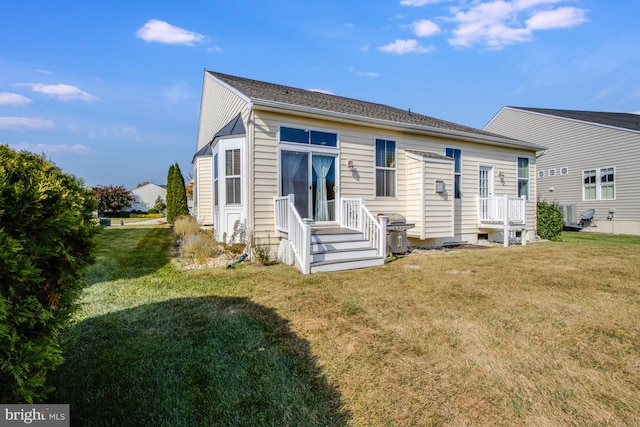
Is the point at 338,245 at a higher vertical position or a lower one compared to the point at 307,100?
lower

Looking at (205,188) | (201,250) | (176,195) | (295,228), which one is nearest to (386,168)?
(295,228)

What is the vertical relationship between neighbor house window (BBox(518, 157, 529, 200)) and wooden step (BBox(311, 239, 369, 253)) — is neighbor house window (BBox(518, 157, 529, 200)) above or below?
above

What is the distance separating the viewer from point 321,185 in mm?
8156

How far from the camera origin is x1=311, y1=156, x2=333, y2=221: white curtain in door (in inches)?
319

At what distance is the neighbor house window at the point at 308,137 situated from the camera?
7.66 metres

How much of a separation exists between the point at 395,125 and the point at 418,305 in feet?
20.6

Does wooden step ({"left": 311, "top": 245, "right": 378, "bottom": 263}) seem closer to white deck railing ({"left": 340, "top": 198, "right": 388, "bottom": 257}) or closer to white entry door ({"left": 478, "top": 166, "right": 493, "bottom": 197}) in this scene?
white deck railing ({"left": 340, "top": 198, "right": 388, "bottom": 257})

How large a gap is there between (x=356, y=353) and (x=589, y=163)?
63.2 feet

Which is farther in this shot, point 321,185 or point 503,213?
point 503,213

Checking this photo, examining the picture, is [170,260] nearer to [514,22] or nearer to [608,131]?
[514,22]

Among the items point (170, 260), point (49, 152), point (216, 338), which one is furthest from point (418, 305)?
point (170, 260)

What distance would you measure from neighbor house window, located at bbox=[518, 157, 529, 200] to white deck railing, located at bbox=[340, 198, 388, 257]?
8.01 meters

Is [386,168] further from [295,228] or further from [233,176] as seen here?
[233,176]

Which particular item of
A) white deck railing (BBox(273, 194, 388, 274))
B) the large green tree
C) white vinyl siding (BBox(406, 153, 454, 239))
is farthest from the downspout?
the large green tree
